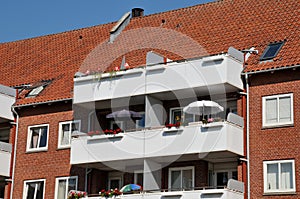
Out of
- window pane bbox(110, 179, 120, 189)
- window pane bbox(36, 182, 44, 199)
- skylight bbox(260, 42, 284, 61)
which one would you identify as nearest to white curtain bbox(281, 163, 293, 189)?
skylight bbox(260, 42, 284, 61)

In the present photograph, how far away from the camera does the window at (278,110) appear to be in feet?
96.0

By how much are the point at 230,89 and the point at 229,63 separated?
1113 mm

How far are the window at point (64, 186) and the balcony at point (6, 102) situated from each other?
442 centimetres

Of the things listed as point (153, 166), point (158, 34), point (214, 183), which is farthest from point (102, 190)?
point (158, 34)

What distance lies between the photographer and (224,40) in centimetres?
3462

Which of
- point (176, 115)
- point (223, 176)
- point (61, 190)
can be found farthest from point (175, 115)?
point (61, 190)

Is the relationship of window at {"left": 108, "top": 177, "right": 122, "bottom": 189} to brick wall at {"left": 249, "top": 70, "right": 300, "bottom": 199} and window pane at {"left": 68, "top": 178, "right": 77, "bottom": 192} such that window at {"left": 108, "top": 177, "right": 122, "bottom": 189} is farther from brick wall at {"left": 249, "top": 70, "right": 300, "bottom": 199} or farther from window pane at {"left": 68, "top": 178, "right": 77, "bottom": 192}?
brick wall at {"left": 249, "top": 70, "right": 300, "bottom": 199}

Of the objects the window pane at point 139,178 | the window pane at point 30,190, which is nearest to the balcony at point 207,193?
the window pane at point 139,178

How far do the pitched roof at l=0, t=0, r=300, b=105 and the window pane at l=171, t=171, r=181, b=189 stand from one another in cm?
530

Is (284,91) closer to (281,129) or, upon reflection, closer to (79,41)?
(281,129)

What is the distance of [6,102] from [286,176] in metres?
14.7

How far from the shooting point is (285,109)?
29.4m

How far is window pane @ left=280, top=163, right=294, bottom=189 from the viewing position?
28.4m

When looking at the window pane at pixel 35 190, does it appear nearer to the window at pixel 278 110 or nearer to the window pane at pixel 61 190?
the window pane at pixel 61 190
